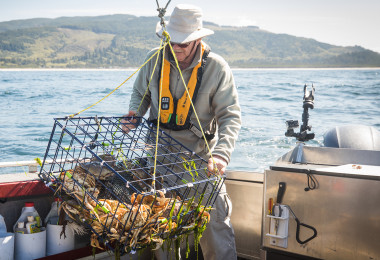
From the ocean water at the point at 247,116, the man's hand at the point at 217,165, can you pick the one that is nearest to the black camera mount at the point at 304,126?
the man's hand at the point at 217,165

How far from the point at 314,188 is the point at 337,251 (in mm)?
432

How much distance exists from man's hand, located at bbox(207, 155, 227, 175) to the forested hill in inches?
3078

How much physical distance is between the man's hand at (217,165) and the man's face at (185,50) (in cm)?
73

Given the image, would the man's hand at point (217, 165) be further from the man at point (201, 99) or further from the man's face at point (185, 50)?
the man's face at point (185, 50)

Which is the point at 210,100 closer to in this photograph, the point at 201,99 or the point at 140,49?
the point at 201,99

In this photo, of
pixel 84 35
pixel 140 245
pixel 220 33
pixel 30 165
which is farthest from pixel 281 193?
pixel 84 35

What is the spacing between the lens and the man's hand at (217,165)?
2.27m

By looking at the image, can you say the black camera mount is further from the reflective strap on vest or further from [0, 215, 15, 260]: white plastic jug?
[0, 215, 15, 260]: white plastic jug

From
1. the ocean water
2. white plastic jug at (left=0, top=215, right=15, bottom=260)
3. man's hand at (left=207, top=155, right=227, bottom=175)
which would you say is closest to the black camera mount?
man's hand at (left=207, top=155, right=227, bottom=175)

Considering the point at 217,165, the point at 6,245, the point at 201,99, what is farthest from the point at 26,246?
the point at 201,99

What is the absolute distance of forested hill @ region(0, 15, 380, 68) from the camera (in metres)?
84.8

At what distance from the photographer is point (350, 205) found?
267cm

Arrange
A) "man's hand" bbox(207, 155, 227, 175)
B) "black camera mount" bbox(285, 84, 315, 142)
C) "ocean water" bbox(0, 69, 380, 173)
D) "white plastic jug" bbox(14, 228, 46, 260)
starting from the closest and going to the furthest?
"man's hand" bbox(207, 155, 227, 175), "white plastic jug" bbox(14, 228, 46, 260), "black camera mount" bbox(285, 84, 315, 142), "ocean water" bbox(0, 69, 380, 173)

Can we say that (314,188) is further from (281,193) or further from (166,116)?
(166,116)
